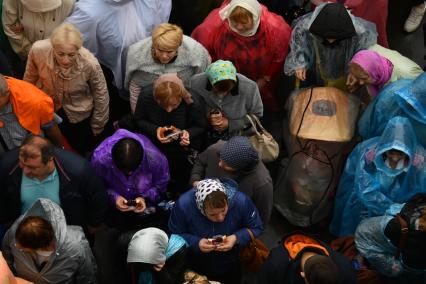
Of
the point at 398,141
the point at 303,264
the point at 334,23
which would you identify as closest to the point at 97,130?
the point at 334,23

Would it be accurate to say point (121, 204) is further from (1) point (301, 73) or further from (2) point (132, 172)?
(1) point (301, 73)

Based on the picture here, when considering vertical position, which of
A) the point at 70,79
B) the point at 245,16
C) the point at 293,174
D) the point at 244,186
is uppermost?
the point at 245,16

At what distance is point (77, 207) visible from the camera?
373cm

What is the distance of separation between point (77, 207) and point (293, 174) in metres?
1.75

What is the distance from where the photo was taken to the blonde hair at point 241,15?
175 inches

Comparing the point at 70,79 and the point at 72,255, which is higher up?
the point at 70,79

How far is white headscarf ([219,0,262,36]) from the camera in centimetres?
443

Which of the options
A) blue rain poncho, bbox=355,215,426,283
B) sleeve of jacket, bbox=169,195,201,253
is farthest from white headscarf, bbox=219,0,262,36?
blue rain poncho, bbox=355,215,426,283

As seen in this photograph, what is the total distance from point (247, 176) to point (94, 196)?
3.26 feet

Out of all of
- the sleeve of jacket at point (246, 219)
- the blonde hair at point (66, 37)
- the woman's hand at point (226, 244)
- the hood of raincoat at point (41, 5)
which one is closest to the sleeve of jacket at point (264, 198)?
the sleeve of jacket at point (246, 219)

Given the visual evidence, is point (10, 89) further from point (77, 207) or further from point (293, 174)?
point (293, 174)

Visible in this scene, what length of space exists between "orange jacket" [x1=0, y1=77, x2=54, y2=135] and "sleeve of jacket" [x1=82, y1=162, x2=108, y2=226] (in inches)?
20.0

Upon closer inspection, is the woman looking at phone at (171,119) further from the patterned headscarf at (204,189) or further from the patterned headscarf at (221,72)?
the patterned headscarf at (204,189)

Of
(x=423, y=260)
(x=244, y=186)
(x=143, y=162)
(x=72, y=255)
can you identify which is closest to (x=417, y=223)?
(x=423, y=260)
